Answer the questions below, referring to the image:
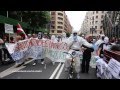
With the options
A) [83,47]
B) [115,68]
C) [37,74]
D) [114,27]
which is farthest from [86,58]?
[114,27]

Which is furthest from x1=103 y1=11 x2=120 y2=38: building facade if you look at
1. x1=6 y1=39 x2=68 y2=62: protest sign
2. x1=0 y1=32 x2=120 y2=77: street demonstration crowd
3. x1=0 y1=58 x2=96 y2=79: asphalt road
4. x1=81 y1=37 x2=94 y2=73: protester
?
x1=0 y1=58 x2=96 y2=79: asphalt road

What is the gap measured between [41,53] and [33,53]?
1.59 ft

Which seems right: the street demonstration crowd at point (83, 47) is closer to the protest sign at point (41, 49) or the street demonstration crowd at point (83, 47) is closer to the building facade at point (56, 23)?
the protest sign at point (41, 49)

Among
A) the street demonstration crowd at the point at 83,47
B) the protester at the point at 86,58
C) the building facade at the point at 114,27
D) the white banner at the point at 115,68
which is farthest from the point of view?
the building facade at the point at 114,27

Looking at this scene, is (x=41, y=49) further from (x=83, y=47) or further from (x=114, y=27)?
(x=114, y=27)

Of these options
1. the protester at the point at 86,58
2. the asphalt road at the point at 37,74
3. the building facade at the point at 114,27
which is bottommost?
the asphalt road at the point at 37,74

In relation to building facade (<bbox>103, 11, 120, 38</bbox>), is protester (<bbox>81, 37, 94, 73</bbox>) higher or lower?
lower

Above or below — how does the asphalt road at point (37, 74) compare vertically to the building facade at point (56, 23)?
below

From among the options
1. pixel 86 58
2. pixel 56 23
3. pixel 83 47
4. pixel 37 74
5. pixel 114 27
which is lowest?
pixel 37 74

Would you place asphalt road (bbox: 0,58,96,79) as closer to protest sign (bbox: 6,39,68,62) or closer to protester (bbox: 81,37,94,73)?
protester (bbox: 81,37,94,73)

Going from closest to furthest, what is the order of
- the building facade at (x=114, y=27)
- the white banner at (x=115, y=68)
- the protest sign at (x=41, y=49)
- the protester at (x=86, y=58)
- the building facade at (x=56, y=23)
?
the white banner at (x=115, y=68) < the protester at (x=86, y=58) < the protest sign at (x=41, y=49) < the building facade at (x=114, y=27) < the building facade at (x=56, y=23)

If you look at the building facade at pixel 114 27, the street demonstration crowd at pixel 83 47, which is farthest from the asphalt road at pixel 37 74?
the building facade at pixel 114 27

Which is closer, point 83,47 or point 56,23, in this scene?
point 83,47
